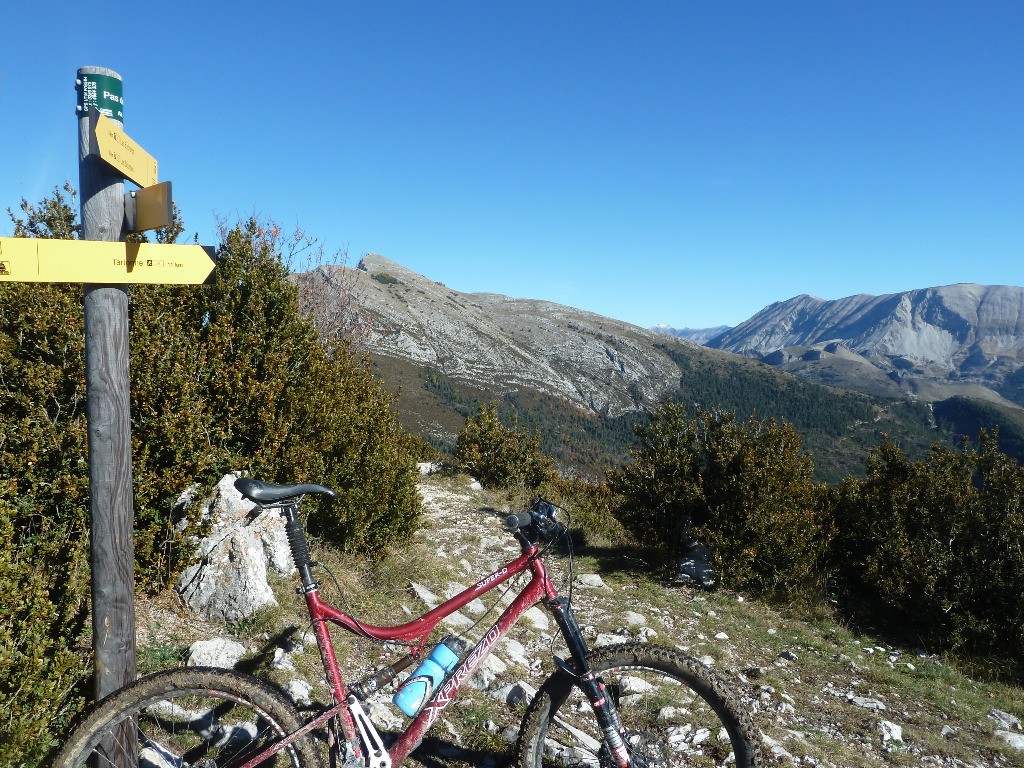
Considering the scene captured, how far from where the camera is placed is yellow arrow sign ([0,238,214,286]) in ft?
8.07

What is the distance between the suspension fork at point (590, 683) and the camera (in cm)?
290

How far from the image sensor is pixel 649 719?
4359mm

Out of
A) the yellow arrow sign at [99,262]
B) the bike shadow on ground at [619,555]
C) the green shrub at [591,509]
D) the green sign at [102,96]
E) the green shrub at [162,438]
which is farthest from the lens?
the green shrub at [591,509]

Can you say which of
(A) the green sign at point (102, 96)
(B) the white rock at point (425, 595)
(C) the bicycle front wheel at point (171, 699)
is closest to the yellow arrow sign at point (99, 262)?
(A) the green sign at point (102, 96)

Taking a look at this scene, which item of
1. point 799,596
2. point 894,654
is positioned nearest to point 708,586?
point 799,596

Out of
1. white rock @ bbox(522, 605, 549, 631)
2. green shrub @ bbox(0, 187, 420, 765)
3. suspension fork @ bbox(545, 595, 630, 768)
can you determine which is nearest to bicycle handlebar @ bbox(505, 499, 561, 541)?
suspension fork @ bbox(545, 595, 630, 768)

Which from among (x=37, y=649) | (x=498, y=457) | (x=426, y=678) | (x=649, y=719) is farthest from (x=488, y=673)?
(x=498, y=457)

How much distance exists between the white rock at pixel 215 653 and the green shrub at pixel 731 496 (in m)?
6.71

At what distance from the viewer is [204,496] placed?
5.09 m

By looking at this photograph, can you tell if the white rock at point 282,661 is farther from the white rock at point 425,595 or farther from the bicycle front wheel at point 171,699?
the white rock at point 425,595

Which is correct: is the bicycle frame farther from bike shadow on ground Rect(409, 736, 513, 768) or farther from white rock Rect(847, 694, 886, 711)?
white rock Rect(847, 694, 886, 711)

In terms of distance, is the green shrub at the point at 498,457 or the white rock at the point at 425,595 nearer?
the white rock at the point at 425,595

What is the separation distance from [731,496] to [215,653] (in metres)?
7.43

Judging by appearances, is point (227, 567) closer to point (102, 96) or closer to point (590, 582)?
point (102, 96)
